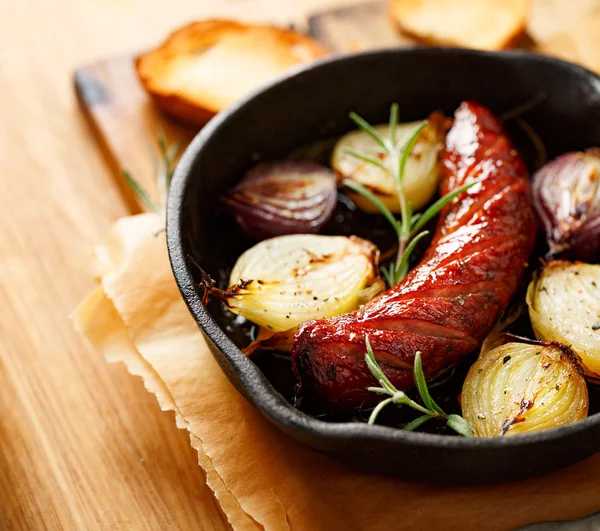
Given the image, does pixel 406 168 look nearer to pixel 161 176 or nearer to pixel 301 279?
pixel 301 279

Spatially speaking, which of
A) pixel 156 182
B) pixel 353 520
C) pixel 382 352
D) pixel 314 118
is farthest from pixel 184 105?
pixel 353 520

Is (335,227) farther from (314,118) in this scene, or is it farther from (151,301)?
(151,301)

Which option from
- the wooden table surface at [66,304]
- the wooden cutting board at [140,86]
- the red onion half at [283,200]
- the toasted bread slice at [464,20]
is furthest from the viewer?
the toasted bread slice at [464,20]

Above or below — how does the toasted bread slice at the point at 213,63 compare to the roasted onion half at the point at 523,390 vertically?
above

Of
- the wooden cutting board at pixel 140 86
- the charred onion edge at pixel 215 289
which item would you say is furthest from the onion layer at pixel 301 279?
the wooden cutting board at pixel 140 86

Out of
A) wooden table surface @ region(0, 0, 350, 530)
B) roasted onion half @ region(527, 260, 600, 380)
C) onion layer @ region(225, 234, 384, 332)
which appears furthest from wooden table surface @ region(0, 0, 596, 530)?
roasted onion half @ region(527, 260, 600, 380)

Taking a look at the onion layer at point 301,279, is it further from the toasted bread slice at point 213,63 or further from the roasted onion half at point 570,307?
the toasted bread slice at point 213,63
